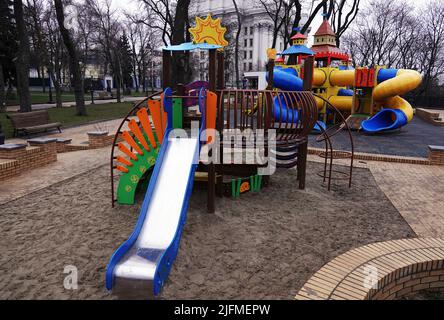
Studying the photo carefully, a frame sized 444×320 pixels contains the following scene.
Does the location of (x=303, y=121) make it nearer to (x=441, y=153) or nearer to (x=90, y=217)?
(x=90, y=217)

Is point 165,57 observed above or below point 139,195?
above

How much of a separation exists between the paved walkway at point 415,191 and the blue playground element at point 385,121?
18.3ft

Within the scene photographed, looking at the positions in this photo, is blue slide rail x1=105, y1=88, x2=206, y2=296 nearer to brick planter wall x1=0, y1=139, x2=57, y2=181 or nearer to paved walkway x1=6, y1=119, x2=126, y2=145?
brick planter wall x1=0, y1=139, x2=57, y2=181

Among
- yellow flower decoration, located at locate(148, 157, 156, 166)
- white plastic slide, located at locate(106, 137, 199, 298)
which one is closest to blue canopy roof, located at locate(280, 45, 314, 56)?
white plastic slide, located at locate(106, 137, 199, 298)

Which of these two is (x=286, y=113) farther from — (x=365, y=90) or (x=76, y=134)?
(x=365, y=90)

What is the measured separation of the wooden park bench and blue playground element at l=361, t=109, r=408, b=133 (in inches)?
508

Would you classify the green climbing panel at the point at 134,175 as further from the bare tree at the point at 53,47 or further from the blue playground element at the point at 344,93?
the bare tree at the point at 53,47

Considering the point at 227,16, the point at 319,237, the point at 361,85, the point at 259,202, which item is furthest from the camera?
the point at 227,16

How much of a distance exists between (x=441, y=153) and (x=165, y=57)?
25.1ft

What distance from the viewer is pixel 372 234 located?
475 centimetres

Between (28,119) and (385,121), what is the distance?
48.3 ft

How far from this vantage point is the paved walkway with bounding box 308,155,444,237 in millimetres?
5234

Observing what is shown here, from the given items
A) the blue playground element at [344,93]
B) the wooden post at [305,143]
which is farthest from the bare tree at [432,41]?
the wooden post at [305,143]
